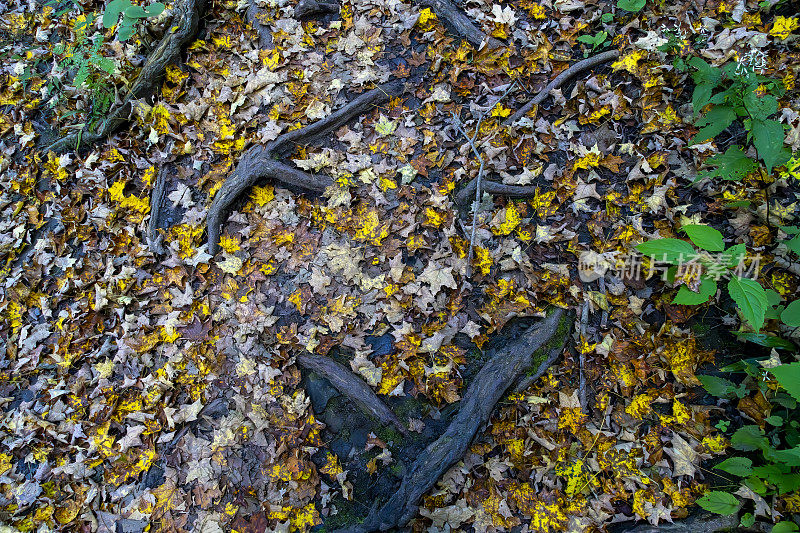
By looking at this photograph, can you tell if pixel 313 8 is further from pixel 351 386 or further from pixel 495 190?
pixel 351 386

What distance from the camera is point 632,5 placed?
3.73 metres

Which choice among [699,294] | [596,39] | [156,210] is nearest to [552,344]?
[699,294]

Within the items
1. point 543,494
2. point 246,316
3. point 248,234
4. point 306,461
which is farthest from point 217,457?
point 543,494

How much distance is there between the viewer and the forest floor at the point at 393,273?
3.06 meters

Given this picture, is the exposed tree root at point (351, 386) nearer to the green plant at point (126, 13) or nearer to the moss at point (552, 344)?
the moss at point (552, 344)

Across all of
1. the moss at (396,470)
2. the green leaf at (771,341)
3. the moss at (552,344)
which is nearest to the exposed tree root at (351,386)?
the moss at (396,470)

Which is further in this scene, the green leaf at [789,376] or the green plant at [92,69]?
the green plant at [92,69]

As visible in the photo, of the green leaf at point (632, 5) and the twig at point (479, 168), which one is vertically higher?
the green leaf at point (632, 5)

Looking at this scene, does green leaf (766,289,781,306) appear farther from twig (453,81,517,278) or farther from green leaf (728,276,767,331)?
twig (453,81,517,278)

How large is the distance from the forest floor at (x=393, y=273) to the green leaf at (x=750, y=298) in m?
→ 0.37

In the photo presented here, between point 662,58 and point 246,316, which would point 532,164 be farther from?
point 246,316

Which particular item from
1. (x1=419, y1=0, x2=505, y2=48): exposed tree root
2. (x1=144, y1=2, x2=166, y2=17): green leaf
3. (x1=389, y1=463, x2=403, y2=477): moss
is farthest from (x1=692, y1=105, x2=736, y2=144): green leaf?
(x1=144, y1=2, x2=166, y2=17): green leaf

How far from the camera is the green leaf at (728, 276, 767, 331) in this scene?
2488 millimetres

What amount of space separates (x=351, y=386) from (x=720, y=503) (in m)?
2.58
